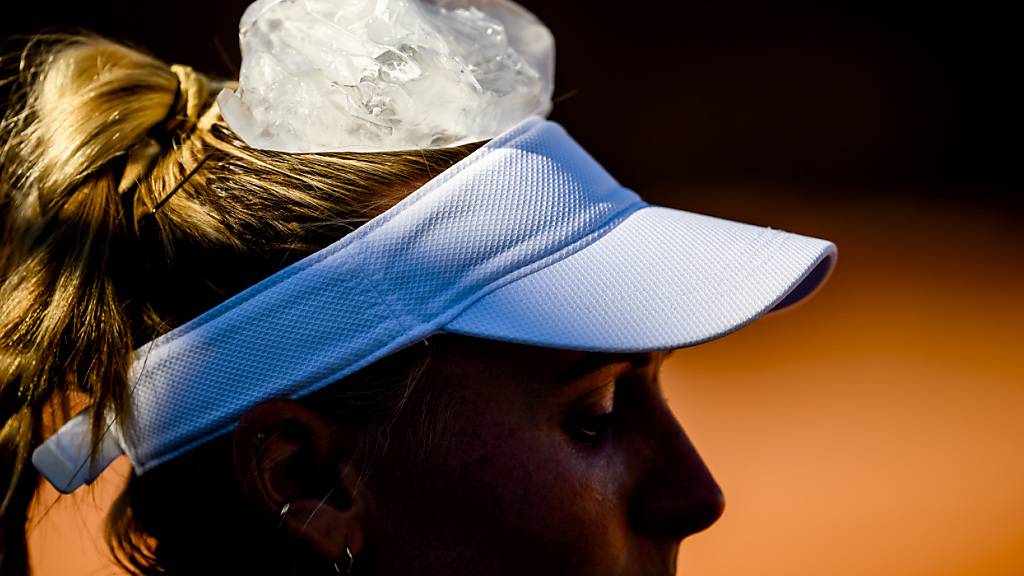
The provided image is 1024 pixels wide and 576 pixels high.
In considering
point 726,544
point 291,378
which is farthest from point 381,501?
point 726,544

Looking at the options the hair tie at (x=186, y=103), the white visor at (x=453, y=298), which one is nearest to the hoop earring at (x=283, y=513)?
the white visor at (x=453, y=298)

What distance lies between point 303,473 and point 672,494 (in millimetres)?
458

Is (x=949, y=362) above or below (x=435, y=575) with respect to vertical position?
below

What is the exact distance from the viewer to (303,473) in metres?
1.21

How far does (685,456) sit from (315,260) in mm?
527

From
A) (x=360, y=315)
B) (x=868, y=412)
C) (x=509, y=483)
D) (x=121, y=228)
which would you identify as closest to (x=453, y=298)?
(x=360, y=315)

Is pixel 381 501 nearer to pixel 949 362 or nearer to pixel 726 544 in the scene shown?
pixel 726 544

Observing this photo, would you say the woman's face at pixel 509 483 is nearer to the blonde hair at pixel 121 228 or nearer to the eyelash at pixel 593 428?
the eyelash at pixel 593 428

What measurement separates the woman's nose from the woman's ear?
351 millimetres

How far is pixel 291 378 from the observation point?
116 centimetres

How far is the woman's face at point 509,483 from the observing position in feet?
3.84

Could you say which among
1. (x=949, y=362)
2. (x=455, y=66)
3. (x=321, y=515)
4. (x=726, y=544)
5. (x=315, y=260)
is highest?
(x=455, y=66)

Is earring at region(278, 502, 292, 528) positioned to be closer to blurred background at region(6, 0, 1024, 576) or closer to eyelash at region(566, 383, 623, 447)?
eyelash at region(566, 383, 623, 447)

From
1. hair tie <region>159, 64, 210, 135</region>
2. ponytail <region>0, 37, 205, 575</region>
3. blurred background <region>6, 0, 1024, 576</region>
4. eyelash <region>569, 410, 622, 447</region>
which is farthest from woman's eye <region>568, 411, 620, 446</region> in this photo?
blurred background <region>6, 0, 1024, 576</region>
